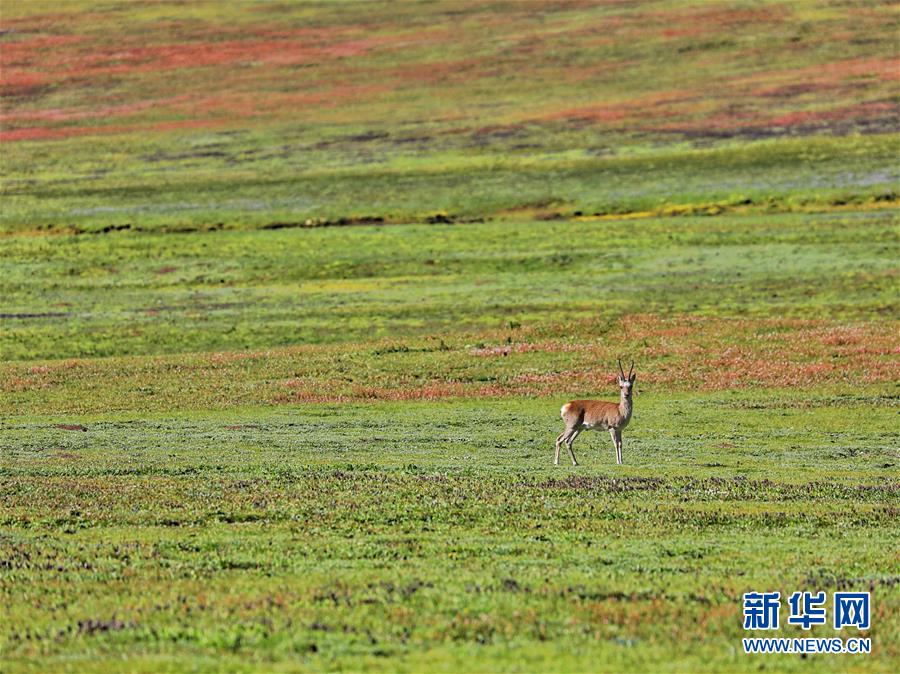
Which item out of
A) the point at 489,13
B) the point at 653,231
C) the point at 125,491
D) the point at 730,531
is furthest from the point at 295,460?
the point at 489,13

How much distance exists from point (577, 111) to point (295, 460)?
73.3 metres

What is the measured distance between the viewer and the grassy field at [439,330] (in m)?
16.3

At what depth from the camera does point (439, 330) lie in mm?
51906

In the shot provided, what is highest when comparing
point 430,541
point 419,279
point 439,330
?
point 430,541

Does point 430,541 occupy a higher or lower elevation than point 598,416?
higher

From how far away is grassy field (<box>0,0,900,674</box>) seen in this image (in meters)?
16.3

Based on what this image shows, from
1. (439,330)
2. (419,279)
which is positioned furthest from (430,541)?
(419,279)

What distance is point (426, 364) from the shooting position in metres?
44.8

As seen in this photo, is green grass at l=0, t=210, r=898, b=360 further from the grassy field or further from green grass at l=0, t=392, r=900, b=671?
green grass at l=0, t=392, r=900, b=671

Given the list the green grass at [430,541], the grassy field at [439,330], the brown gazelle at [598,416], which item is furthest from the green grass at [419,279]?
the brown gazelle at [598,416]

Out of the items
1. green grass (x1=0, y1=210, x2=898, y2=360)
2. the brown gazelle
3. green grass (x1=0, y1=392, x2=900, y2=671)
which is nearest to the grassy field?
green grass (x1=0, y1=392, x2=900, y2=671)

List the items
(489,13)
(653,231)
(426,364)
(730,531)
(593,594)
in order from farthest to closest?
(489,13) → (653,231) → (426,364) → (730,531) → (593,594)

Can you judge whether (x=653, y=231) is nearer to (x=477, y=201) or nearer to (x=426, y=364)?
(x=477, y=201)

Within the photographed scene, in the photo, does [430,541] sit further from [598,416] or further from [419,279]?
[419,279]
